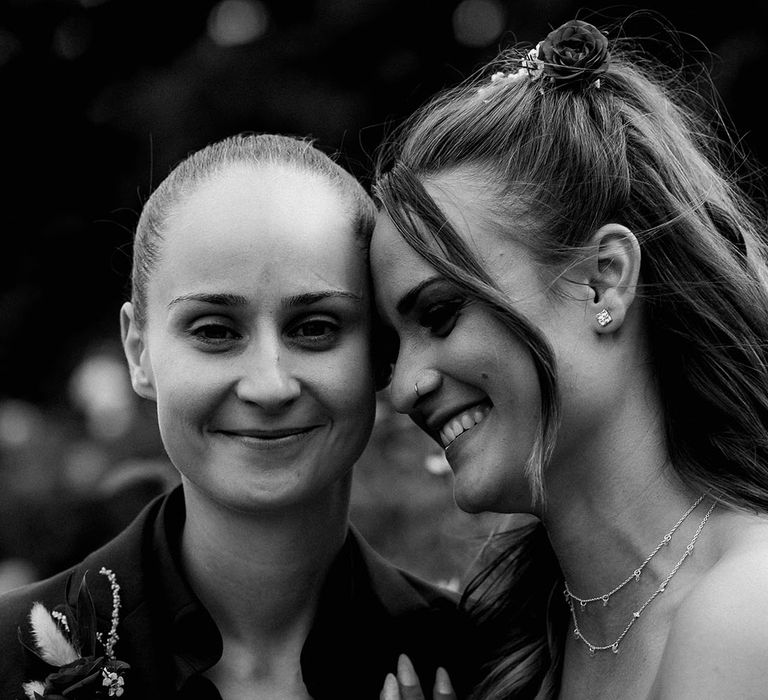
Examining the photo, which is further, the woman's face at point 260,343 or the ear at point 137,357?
the ear at point 137,357

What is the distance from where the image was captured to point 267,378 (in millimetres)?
2973

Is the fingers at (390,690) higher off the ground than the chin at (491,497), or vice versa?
the chin at (491,497)

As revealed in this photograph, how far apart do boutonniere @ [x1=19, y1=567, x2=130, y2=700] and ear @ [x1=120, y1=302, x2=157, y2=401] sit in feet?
1.57

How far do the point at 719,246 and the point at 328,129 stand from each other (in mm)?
2081

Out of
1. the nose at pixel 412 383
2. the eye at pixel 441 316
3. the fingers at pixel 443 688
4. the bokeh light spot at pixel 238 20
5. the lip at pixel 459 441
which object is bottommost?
the fingers at pixel 443 688

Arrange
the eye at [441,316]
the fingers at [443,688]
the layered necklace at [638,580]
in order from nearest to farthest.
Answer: the layered necklace at [638,580], the eye at [441,316], the fingers at [443,688]

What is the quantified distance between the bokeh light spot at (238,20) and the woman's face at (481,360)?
6.60ft

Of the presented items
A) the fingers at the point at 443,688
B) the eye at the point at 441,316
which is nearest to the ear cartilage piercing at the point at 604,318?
the eye at the point at 441,316

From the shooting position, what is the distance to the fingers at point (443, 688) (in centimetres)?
310

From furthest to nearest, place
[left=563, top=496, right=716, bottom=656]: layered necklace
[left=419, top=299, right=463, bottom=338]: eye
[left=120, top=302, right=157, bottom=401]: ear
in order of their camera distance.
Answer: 1. [left=120, top=302, right=157, bottom=401]: ear
2. [left=419, top=299, right=463, bottom=338]: eye
3. [left=563, top=496, right=716, bottom=656]: layered necklace

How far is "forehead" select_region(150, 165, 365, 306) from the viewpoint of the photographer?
300 cm

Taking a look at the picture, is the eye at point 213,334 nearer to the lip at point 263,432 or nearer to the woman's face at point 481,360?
the lip at point 263,432

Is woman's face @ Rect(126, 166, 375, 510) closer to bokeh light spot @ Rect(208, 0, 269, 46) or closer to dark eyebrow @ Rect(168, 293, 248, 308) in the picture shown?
dark eyebrow @ Rect(168, 293, 248, 308)

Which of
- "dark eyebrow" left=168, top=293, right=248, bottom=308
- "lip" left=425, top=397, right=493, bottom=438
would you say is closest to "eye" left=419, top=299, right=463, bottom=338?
"lip" left=425, top=397, right=493, bottom=438
